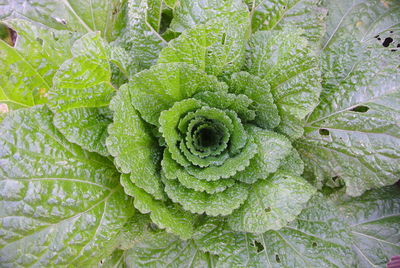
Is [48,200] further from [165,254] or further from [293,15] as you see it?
[293,15]

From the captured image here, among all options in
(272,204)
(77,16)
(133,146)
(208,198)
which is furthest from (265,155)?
(77,16)

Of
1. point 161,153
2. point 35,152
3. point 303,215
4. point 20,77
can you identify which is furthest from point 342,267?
point 20,77

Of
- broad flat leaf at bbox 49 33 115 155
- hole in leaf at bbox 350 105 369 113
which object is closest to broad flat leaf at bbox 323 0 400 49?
hole in leaf at bbox 350 105 369 113

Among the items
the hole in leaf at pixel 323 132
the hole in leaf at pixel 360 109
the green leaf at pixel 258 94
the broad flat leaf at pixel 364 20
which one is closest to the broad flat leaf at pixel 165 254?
the green leaf at pixel 258 94

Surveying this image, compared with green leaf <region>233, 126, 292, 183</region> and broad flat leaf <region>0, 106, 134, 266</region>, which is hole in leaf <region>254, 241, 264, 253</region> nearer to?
green leaf <region>233, 126, 292, 183</region>

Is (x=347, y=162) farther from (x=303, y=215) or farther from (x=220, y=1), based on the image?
(x=220, y=1)
